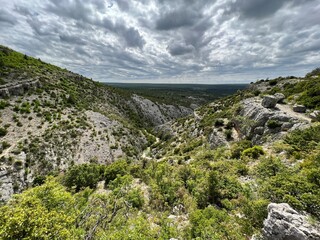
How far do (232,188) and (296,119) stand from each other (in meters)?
14.4

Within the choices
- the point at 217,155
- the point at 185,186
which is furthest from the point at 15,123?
the point at 217,155

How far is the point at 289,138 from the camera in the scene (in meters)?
16.7

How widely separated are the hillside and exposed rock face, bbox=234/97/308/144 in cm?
13

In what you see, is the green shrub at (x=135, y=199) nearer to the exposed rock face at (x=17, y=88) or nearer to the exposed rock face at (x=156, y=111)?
the exposed rock face at (x=17, y=88)

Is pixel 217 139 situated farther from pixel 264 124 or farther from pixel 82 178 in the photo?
pixel 82 178

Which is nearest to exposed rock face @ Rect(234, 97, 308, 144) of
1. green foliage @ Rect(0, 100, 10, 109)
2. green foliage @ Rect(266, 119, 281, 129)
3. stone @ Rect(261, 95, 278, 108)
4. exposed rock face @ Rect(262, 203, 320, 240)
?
green foliage @ Rect(266, 119, 281, 129)

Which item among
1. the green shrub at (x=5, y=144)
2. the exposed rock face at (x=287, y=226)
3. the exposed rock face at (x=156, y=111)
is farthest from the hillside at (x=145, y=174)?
the exposed rock face at (x=156, y=111)

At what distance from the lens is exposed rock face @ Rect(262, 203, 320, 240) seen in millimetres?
5617

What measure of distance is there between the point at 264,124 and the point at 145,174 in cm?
1767

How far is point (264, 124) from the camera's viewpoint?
22.6 metres

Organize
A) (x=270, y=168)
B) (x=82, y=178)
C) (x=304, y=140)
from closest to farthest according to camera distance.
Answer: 1. (x=270, y=168)
2. (x=304, y=140)
3. (x=82, y=178)

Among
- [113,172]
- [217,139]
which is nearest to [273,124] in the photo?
[217,139]

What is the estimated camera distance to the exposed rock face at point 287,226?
5.62 meters

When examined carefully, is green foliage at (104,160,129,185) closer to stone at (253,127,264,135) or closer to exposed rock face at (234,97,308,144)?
exposed rock face at (234,97,308,144)
